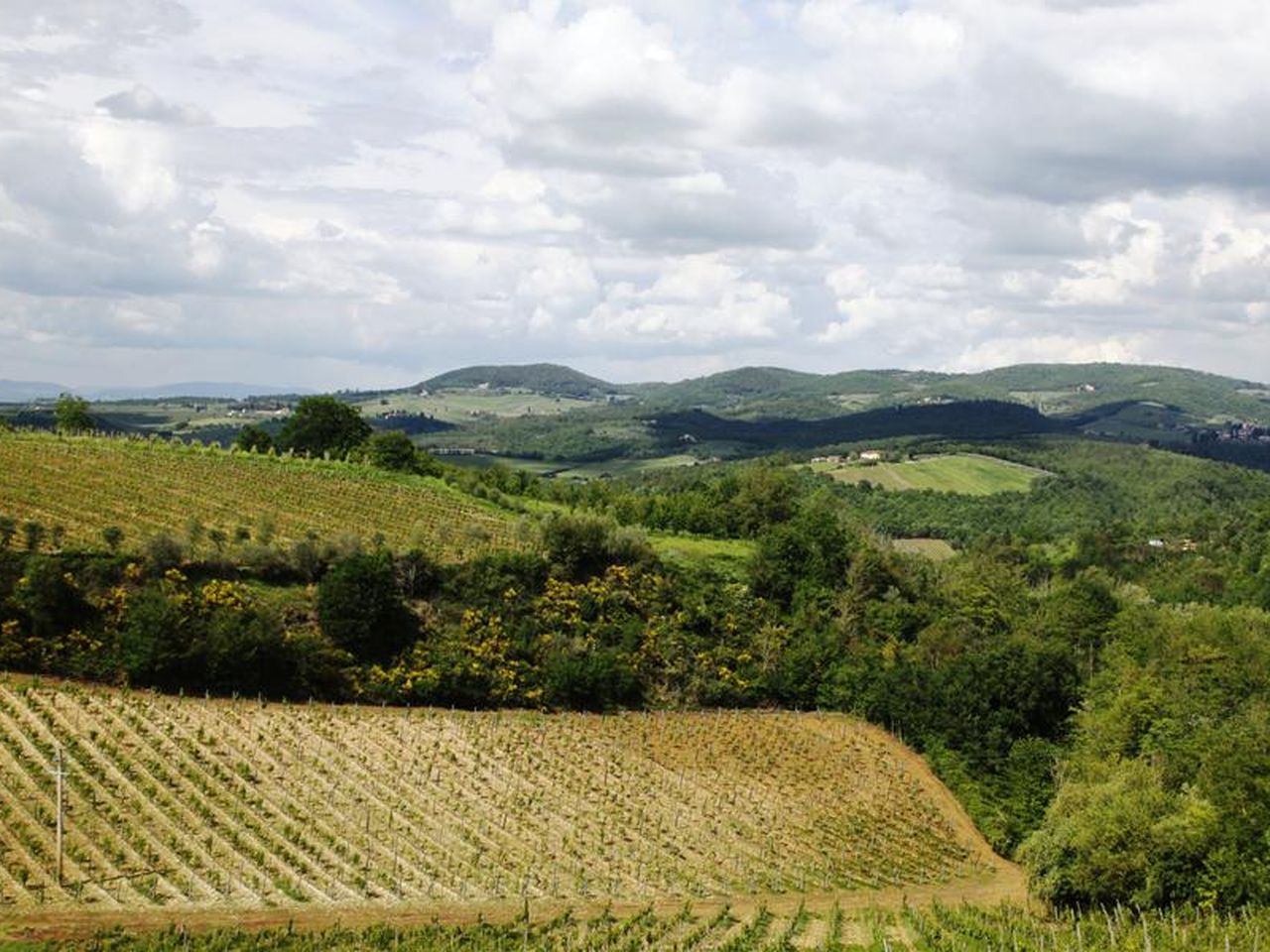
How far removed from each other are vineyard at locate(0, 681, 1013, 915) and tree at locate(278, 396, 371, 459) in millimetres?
53571

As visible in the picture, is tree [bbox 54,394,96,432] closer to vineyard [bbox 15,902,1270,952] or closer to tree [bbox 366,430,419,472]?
tree [bbox 366,430,419,472]

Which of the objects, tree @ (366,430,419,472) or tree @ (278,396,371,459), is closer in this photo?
tree @ (366,430,419,472)

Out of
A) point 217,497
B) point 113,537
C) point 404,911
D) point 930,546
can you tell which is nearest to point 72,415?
point 217,497

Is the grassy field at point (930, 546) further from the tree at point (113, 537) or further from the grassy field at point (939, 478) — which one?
the tree at point (113, 537)

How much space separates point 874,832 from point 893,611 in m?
27.8

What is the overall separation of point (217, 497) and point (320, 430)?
3105cm

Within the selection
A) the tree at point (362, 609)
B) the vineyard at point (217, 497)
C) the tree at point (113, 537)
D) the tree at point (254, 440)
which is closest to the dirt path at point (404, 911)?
the tree at point (362, 609)

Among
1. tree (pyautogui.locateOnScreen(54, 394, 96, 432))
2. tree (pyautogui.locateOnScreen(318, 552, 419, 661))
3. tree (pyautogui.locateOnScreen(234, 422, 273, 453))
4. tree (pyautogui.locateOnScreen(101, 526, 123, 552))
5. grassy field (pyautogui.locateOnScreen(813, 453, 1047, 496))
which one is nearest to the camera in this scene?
tree (pyautogui.locateOnScreen(101, 526, 123, 552))

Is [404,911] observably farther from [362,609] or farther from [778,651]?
[778,651]

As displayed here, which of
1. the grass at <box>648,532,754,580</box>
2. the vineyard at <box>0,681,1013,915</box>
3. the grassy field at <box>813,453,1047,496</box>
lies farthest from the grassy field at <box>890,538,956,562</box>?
the vineyard at <box>0,681,1013,915</box>

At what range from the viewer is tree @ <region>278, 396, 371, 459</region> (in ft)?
325

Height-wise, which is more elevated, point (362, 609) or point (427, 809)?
point (362, 609)

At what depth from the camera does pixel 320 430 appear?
329ft

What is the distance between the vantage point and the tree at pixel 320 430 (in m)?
99.2
